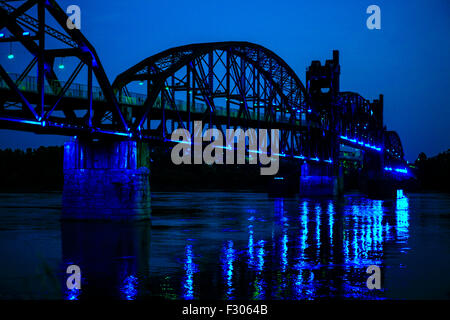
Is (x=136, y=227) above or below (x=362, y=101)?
below

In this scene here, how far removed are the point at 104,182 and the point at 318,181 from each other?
75194 mm

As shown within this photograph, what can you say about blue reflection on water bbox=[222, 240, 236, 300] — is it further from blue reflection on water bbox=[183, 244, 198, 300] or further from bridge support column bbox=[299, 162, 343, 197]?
bridge support column bbox=[299, 162, 343, 197]

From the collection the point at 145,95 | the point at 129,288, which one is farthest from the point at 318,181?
the point at 129,288

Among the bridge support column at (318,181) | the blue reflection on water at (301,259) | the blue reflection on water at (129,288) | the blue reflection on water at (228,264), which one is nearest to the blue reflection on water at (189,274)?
the blue reflection on water at (301,259)

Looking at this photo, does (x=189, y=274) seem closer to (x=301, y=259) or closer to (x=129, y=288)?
(x=129, y=288)

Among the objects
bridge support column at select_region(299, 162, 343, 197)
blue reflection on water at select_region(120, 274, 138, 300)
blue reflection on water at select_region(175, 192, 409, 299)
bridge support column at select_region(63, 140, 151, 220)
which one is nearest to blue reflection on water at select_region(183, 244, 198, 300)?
blue reflection on water at select_region(175, 192, 409, 299)

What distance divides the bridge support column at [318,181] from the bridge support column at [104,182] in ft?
233

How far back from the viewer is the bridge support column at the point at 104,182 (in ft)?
157

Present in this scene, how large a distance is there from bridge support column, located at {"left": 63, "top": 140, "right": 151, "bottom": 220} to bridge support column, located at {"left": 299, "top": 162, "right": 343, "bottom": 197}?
71.0 meters
